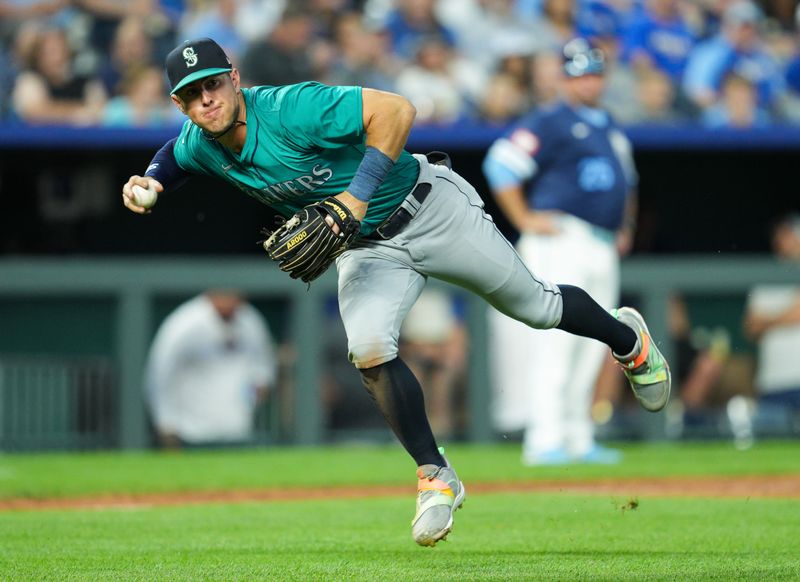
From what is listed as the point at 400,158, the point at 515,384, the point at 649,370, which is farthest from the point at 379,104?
the point at 515,384

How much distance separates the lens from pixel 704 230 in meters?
13.8

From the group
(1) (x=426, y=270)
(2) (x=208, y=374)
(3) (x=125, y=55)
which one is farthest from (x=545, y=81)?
(1) (x=426, y=270)

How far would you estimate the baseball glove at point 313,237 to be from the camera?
14.8 feet

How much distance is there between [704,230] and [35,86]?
6.64m

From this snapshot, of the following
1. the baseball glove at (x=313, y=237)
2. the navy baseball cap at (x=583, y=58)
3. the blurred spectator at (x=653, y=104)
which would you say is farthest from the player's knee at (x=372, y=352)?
the blurred spectator at (x=653, y=104)

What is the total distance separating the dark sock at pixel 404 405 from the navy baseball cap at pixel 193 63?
3.81ft

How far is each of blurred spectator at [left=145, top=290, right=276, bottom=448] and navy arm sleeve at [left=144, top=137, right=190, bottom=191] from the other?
5.87 m

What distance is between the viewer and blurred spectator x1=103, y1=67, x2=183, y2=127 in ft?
36.9

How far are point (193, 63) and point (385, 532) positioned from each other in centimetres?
215

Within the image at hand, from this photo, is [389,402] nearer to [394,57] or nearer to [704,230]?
[394,57]

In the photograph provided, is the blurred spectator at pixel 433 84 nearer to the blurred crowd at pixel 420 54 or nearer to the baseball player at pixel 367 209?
the blurred crowd at pixel 420 54

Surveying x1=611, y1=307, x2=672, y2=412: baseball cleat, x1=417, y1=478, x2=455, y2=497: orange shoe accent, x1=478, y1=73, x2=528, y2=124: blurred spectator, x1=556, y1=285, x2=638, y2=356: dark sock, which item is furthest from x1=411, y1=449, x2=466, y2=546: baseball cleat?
x1=478, y1=73, x2=528, y2=124: blurred spectator

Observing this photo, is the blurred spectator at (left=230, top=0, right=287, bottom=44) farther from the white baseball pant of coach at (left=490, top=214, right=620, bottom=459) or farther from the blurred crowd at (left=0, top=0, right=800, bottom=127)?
the white baseball pant of coach at (left=490, top=214, right=620, bottom=459)

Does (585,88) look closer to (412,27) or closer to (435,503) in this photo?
(412,27)
